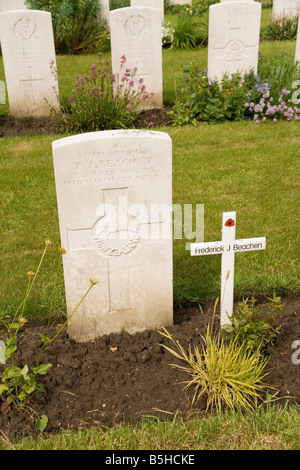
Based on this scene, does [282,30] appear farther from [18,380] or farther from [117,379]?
[18,380]

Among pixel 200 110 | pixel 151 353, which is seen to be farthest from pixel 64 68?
pixel 151 353

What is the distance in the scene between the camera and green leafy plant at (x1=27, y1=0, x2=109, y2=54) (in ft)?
34.6

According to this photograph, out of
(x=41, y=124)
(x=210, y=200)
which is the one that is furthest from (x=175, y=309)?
(x=41, y=124)

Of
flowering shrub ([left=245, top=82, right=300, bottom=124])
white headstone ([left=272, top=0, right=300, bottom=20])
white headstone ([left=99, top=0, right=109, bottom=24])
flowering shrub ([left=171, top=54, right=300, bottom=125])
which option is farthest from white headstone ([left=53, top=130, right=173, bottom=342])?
white headstone ([left=272, top=0, right=300, bottom=20])

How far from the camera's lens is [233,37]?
7.05m

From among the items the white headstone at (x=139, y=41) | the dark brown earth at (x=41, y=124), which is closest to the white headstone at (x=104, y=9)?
A: the white headstone at (x=139, y=41)

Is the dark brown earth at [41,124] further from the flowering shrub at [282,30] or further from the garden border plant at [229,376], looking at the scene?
the flowering shrub at [282,30]

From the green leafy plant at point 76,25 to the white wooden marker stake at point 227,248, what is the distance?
8.67 metres

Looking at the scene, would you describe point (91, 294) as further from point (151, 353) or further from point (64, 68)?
point (64, 68)

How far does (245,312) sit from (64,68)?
773cm

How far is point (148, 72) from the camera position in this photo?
7.22 metres

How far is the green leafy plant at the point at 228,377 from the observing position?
9.05 feet

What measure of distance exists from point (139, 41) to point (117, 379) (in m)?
5.17

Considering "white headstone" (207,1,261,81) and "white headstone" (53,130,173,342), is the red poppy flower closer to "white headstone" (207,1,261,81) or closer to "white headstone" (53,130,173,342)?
"white headstone" (53,130,173,342)
